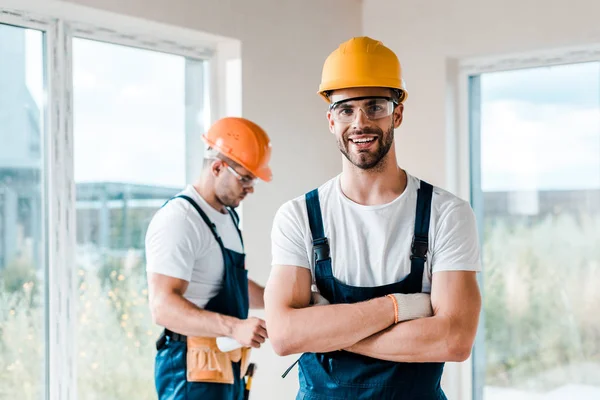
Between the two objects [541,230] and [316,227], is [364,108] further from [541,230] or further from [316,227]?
[541,230]

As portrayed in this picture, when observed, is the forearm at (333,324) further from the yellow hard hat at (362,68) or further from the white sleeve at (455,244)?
the yellow hard hat at (362,68)

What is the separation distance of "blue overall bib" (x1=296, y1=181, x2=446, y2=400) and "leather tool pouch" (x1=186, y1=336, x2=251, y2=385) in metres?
0.78

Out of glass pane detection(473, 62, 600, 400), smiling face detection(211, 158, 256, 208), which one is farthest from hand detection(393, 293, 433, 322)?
glass pane detection(473, 62, 600, 400)

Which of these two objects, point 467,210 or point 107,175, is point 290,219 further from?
point 107,175

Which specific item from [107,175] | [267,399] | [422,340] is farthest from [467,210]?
[267,399]

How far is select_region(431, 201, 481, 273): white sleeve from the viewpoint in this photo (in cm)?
190

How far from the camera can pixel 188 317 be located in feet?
8.52

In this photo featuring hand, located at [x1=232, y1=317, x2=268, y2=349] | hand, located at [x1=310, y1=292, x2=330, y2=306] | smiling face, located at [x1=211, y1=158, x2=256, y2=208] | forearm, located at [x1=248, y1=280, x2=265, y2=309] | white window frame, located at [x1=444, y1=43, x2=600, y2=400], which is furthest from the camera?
white window frame, located at [x1=444, y1=43, x2=600, y2=400]

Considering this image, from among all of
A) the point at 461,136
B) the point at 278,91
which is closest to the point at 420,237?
the point at 278,91

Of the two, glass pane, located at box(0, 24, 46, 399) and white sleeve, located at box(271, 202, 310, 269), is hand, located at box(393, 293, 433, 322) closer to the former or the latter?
white sleeve, located at box(271, 202, 310, 269)

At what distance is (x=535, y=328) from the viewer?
3951mm

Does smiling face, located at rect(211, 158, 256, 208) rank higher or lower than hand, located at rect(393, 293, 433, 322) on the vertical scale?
higher

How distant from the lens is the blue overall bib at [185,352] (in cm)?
268

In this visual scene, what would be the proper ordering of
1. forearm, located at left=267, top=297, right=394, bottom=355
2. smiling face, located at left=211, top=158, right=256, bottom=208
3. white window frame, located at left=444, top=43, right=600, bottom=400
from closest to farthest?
forearm, located at left=267, top=297, right=394, bottom=355 → smiling face, located at left=211, top=158, right=256, bottom=208 → white window frame, located at left=444, top=43, right=600, bottom=400
